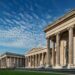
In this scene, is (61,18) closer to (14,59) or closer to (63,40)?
(63,40)

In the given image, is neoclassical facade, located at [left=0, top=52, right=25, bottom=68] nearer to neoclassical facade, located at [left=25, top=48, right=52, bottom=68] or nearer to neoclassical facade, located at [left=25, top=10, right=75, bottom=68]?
neoclassical facade, located at [left=25, top=48, right=52, bottom=68]

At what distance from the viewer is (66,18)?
155ft

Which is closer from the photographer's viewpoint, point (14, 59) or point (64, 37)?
point (64, 37)

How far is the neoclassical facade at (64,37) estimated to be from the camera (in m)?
44.6

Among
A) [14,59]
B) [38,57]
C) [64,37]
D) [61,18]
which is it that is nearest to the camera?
[61,18]

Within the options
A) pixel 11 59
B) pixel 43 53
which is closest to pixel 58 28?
pixel 43 53

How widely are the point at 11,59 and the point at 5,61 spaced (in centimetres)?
670

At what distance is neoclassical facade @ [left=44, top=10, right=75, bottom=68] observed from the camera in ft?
146

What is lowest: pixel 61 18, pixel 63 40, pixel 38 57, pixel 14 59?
pixel 14 59

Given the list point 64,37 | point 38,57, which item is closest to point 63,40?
point 64,37

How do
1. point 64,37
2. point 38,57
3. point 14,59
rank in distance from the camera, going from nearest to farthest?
point 64,37 < point 38,57 < point 14,59

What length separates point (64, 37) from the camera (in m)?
55.4

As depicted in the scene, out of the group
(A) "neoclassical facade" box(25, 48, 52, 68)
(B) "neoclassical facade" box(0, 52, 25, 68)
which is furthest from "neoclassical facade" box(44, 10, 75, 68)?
(B) "neoclassical facade" box(0, 52, 25, 68)

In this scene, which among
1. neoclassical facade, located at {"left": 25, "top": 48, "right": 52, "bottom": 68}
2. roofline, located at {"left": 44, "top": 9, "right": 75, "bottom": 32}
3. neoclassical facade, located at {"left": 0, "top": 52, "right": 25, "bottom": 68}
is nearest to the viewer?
roofline, located at {"left": 44, "top": 9, "right": 75, "bottom": 32}
